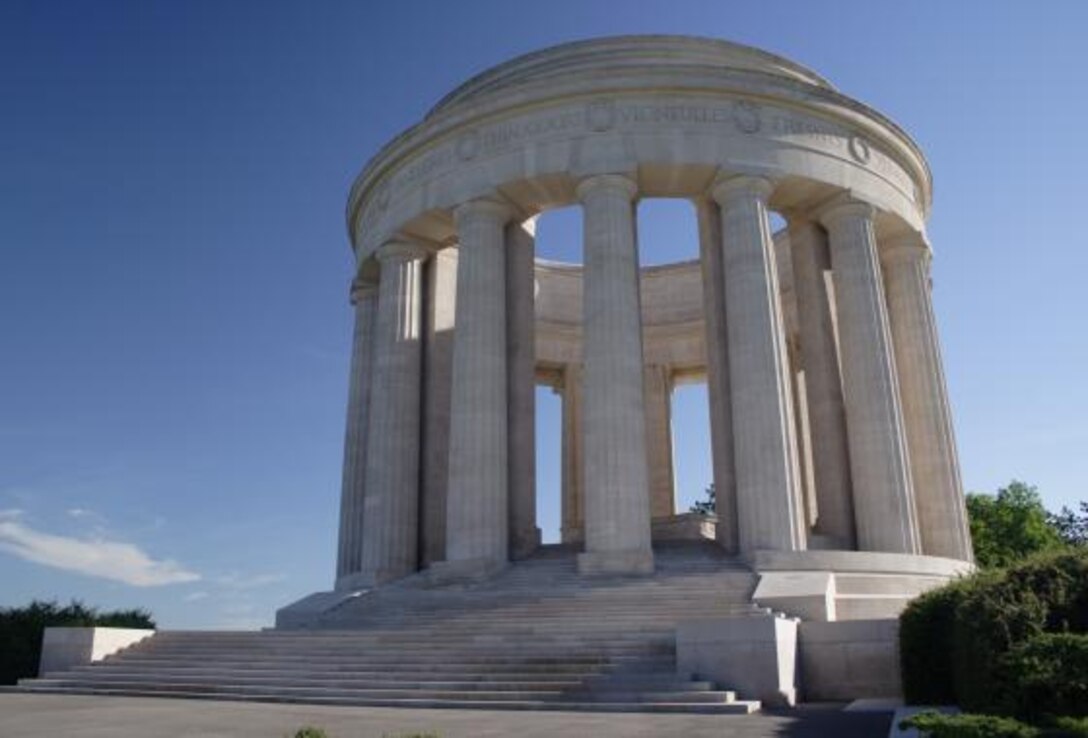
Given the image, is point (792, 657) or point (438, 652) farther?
point (438, 652)

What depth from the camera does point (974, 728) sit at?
10.7m

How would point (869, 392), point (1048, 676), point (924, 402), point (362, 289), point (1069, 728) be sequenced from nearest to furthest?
1. point (1069, 728)
2. point (1048, 676)
3. point (869, 392)
4. point (924, 402)
5. point (362, 289)

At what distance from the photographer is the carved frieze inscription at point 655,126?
124 ft

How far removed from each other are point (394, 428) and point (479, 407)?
6.14 metres

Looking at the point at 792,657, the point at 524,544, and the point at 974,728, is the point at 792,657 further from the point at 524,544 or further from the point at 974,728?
the point at 524,544

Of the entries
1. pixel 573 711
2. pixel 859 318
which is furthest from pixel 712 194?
pixel 573 711

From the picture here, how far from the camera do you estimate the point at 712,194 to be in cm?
3850

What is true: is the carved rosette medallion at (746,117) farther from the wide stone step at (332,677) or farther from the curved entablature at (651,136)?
the wide stone step at (332,677)

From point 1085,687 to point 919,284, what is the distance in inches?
1314

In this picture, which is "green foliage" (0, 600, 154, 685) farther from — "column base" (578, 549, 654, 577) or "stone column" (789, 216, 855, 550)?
"stone column" (789, 216, 855, 550)

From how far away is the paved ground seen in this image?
15.1 meters

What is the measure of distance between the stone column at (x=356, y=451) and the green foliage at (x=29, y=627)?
10673 mm

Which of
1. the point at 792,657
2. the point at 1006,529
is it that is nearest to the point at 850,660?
the point at 792,657

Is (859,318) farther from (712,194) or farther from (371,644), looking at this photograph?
(371,644)
